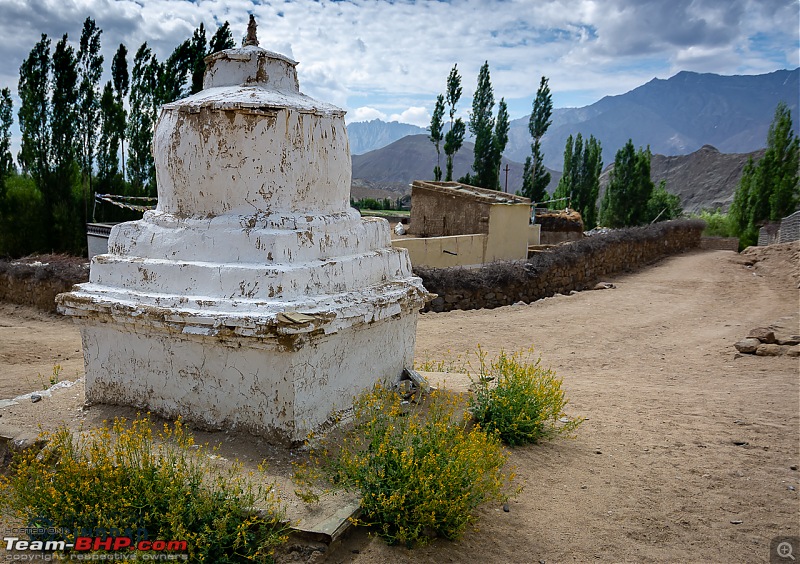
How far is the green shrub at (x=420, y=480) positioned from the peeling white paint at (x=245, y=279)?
703 mm

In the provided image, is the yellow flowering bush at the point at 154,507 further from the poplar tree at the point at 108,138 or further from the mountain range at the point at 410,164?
the mountain range at the point at 410,164

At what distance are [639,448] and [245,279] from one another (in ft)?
11.0

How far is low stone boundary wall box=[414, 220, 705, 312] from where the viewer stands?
39.0 ft

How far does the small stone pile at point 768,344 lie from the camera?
7297mm

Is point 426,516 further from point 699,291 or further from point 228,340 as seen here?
point 699,291

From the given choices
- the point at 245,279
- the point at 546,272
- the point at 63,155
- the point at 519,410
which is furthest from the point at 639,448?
the point at 63,155

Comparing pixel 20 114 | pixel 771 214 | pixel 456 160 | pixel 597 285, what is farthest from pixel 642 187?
pixel 456 160

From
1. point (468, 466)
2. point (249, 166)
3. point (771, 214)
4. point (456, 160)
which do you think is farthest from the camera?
point (456, 160)

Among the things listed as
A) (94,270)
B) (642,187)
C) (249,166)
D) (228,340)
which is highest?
(642,187)

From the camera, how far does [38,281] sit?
12406 mm

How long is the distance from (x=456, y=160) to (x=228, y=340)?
127576mm

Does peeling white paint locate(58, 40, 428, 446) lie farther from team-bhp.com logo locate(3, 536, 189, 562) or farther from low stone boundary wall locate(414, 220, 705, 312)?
low stone boundary wall locate(414, 220, 705, 312)

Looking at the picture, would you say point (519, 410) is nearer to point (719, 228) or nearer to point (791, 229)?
point (791, 229)

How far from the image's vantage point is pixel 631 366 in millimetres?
7902
